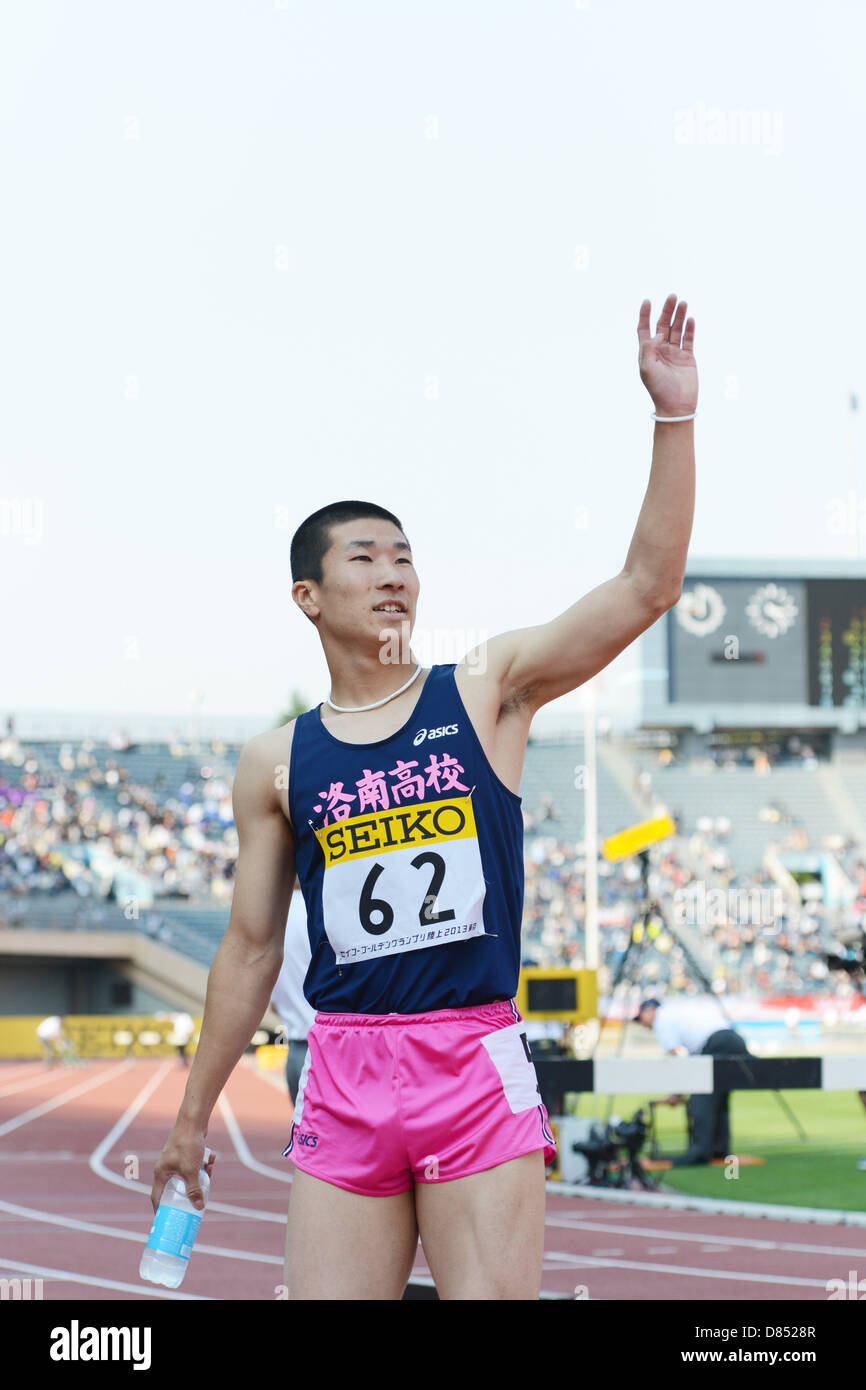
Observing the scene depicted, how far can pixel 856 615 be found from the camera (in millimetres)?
43719

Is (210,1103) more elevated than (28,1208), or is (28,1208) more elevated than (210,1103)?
(210,1103)

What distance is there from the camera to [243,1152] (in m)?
15.2

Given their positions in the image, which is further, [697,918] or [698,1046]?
[697,918]

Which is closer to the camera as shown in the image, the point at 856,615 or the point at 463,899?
the point at 463,899

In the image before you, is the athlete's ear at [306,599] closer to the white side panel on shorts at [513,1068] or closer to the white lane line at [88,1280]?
the white side panel on shorts at [513,1068]

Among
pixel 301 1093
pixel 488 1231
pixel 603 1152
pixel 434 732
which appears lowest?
pixel 603 1152

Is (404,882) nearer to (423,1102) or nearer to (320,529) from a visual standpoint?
(423,1102)

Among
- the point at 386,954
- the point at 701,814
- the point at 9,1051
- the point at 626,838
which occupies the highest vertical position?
the point at 386,954

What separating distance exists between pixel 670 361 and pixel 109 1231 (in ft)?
26.0

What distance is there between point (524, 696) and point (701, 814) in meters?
41.5

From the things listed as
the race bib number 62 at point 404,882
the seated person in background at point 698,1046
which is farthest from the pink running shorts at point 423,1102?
the seated person in background at point 698,1046

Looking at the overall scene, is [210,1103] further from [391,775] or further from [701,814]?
[701,814]

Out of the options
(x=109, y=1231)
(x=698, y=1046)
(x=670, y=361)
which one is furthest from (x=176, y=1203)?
(x=698, y=1046)
